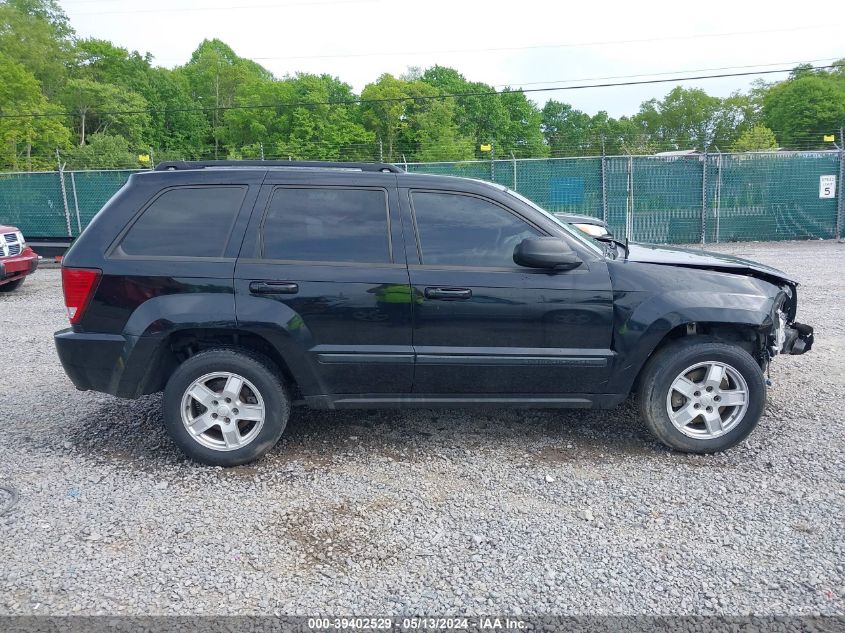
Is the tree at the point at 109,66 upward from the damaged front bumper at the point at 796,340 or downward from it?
upward

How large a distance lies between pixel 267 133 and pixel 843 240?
49176 mm

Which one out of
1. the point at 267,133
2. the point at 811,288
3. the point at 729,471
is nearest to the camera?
the point at 729,471

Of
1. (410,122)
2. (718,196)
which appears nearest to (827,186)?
(718,196)

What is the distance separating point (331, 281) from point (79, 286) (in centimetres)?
153

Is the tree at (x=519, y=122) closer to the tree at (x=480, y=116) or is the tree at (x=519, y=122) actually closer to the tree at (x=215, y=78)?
the tree at (x=480, y=116)

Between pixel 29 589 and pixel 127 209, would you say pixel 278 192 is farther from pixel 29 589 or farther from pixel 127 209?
pixel 29 589

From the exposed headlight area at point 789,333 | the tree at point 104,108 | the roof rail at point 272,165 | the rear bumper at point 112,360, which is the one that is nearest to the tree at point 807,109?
the tree at point 104,108

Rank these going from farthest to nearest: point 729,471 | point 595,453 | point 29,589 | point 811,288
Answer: point 811,288 → point 595,453 → point 729,471 → point 29,589

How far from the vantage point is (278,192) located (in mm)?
4219

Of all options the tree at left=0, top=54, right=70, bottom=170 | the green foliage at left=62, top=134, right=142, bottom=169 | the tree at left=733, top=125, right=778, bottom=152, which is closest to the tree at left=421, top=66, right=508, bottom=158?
the tree at left=733, top=125, right=778, bottom=152

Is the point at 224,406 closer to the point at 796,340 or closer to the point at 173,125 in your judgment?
the point at 796,340

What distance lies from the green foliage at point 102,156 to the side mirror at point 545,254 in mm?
36846

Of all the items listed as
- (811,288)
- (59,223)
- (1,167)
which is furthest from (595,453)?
(1,167)

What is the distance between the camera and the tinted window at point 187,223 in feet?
13.6
